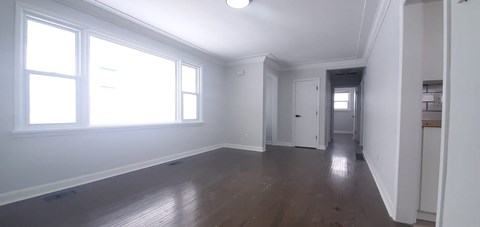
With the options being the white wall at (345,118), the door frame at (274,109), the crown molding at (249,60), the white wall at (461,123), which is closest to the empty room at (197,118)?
the white wall at (461,123)

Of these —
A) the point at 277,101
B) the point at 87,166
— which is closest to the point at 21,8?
the point at 87,166

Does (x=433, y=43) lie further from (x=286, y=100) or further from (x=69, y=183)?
(x=69, y=183)

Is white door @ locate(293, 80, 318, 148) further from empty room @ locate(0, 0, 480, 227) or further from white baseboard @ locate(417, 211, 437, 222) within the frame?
white baseboard @ locate(417, 211, 437, 222)

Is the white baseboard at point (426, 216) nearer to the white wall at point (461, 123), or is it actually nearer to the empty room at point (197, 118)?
the empty room at point (197, 118)

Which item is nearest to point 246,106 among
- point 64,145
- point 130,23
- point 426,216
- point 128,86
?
point 128,86

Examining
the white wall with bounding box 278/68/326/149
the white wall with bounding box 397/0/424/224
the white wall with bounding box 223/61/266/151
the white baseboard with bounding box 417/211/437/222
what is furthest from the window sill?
the white baseboard with bounding box 417/211/437/222

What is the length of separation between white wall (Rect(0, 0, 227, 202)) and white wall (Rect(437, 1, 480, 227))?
11.9 ft

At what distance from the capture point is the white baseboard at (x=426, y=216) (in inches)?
69.7

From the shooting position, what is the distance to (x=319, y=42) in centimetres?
387

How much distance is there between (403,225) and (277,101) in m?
4.47

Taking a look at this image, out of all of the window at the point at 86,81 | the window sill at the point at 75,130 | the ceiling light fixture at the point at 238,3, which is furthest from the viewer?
the ceiling light fixture at the point at 238,3

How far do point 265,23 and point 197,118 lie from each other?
2.72m

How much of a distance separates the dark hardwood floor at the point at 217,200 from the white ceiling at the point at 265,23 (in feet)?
8.07

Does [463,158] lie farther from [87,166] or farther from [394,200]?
[87,166]
